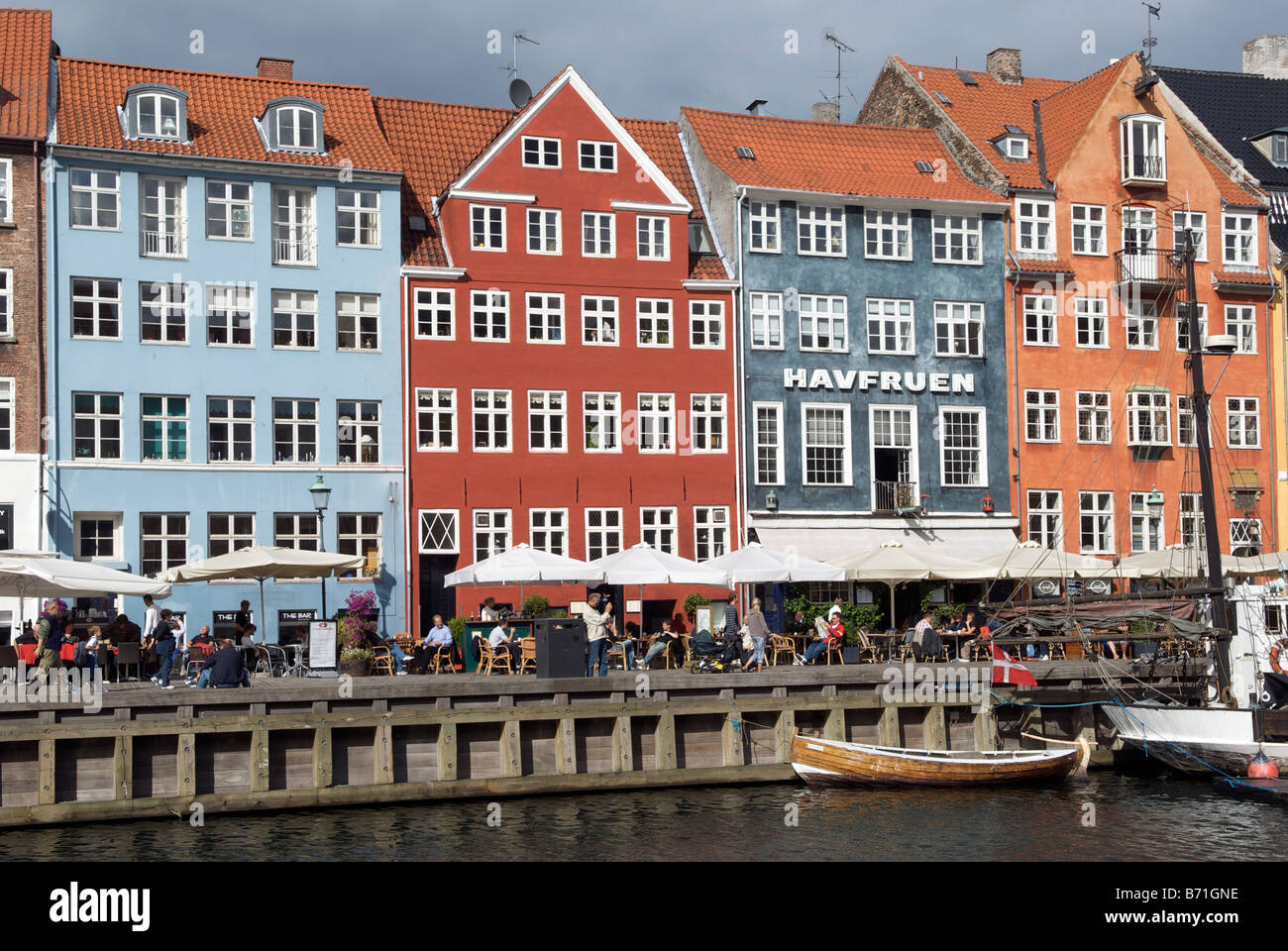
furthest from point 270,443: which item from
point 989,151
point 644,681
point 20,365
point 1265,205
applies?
point 1265,205

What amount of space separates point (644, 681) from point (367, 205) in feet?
61.0

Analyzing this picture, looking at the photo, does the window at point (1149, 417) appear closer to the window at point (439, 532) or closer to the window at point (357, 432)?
the window at point (439, 532)

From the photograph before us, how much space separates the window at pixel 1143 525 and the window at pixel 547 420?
1747 cm

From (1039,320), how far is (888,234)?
17.7ft

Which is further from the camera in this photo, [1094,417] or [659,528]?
[1094,417]

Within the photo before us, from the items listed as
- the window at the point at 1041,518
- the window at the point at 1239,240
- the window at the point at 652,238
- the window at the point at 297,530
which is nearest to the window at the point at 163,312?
the window at the point at 297,530

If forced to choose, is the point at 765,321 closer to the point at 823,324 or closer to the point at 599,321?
the point at 823,324

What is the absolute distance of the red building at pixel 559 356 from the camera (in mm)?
42156

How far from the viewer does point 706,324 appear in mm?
45000

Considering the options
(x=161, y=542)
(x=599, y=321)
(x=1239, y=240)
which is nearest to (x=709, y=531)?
(x=599, y=321)

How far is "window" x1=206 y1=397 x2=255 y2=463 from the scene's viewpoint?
1586 inches

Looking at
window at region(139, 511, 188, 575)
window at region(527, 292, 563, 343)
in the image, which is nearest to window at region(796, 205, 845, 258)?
window at region(527, 292, 563, 343)

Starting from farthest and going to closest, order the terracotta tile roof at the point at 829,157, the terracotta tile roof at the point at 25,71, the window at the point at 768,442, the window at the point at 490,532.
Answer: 1. the terracotta tile roof at the point at 829,157
2. the window at the point at 768,442
3. the window at the point at 490,532
4. the terracotta tile roof at the point at 25,71

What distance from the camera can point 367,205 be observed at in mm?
42219
